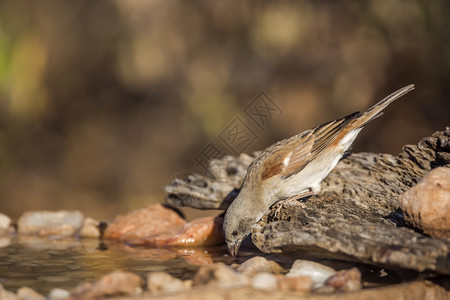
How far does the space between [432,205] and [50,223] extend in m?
4.24

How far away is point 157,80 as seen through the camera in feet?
29.4

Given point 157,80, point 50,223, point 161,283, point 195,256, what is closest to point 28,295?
point 161,283

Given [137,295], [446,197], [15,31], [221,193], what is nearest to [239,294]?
[137,295]

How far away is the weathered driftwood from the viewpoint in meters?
3.38

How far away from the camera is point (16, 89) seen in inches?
348

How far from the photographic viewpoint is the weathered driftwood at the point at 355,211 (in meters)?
3.38

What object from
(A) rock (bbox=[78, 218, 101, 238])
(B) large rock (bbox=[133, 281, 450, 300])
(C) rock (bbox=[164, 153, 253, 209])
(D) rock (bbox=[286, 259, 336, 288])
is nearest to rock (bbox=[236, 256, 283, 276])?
(D) rock (bbox=[286, 259, 336, 288])

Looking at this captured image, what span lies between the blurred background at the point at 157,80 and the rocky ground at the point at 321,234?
8.61 feet

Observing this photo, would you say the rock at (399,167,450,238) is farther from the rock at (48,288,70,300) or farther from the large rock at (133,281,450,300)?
the rock at (48,288,70,300)

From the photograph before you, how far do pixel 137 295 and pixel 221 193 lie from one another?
2.92 metres

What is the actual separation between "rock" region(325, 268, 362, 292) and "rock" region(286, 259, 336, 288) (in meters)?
0.29

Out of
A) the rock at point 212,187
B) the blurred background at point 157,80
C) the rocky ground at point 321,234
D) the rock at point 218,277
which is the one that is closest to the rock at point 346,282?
the rocky ground at point 321,234

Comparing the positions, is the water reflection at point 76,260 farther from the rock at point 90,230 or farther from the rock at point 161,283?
the rock at point 161,283

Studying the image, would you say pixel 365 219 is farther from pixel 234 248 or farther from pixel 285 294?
pixel 285 294
